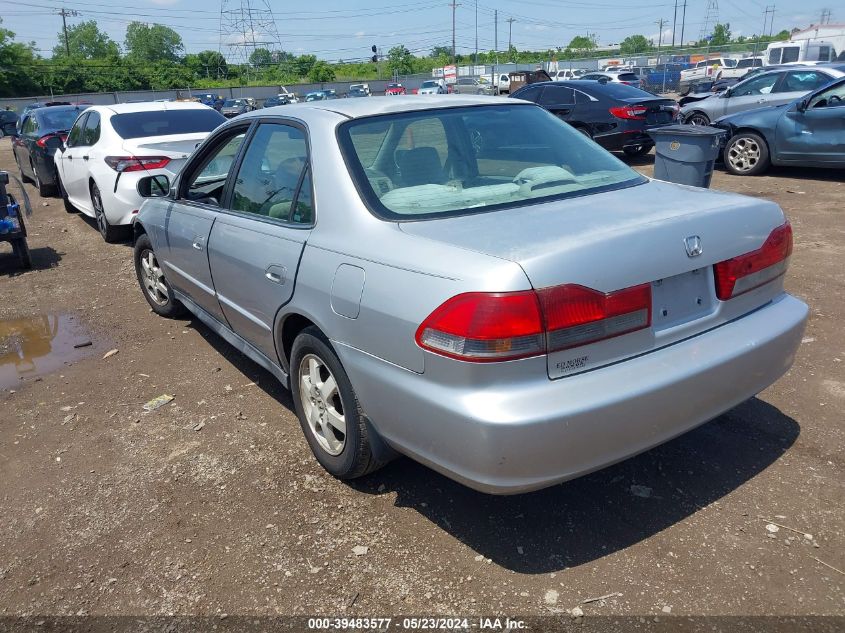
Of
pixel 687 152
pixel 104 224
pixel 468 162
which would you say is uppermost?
pixel 468 162

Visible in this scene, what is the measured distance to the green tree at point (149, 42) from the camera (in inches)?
4759

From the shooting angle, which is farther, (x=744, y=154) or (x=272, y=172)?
(x=744, y=154)

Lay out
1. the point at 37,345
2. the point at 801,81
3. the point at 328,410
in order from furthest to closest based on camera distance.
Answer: the point at 801,81, the point at 37,345, the point at 328,410

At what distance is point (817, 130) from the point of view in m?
10.5

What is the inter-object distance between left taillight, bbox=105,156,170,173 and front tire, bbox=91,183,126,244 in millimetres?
836

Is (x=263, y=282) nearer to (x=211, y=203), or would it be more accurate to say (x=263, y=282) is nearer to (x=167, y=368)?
(x=211, y=203)

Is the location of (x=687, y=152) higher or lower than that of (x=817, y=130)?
higher

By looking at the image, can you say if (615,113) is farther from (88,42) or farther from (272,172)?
(88,42)

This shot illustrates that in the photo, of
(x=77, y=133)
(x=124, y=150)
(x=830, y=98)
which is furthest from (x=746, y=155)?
(x=77, y=133)

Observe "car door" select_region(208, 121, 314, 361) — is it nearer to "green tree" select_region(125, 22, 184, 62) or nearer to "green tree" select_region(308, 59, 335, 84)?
"green tree" select_region(308, 59, 335, 84)

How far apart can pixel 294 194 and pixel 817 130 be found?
394 inches

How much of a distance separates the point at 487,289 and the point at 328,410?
1.25 metres

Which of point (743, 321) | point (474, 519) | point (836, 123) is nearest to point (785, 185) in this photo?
point (836, 123)

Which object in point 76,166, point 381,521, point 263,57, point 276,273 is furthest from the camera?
point 263,57
